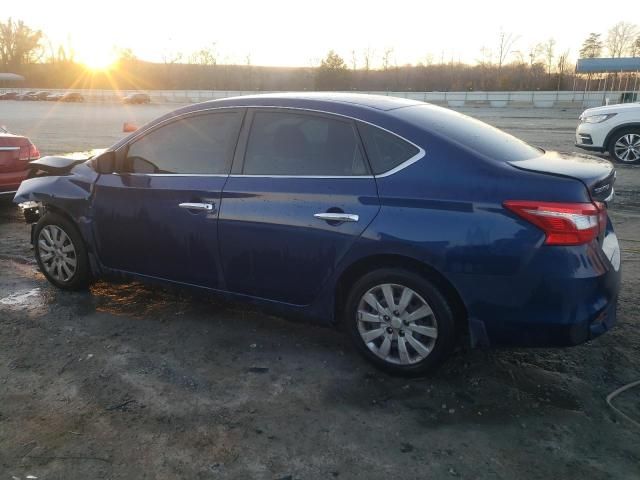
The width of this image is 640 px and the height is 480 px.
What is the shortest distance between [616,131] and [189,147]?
1016 centimetres

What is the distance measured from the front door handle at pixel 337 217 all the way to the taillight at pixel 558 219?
91cm

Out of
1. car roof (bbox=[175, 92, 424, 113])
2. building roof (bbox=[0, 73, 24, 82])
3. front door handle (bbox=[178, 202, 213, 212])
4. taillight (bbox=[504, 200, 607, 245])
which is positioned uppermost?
building roof (bbox=[0, 73, 24, 82])

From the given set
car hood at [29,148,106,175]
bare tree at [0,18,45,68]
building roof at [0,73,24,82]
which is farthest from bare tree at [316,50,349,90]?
car hood at [29,148,106,175]

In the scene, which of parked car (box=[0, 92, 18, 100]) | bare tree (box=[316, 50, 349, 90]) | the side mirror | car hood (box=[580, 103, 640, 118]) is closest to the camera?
the side mirror

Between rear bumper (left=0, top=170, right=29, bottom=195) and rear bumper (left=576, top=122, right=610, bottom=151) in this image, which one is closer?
rear bumper (left=0, top=170, right=29, bottom=195)

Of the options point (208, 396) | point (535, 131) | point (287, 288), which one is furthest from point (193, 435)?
point (535, 131)

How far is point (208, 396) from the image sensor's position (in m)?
3.34

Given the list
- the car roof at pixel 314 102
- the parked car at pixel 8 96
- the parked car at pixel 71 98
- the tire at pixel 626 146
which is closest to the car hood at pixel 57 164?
the car roof at pixel 314 102

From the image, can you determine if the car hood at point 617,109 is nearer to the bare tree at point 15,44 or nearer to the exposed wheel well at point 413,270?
the exposed wheel well at point 413,270

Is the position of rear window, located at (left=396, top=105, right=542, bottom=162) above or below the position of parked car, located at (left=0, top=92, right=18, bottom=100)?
above

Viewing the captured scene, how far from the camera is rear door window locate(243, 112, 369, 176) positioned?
3.52 metres

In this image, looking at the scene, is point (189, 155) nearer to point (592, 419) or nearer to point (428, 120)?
point (428, 120)

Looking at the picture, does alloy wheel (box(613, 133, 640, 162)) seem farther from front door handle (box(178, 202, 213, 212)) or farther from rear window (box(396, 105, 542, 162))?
front door handle (box(178, 202, 213, 212))

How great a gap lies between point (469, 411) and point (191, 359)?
6.03 feet
